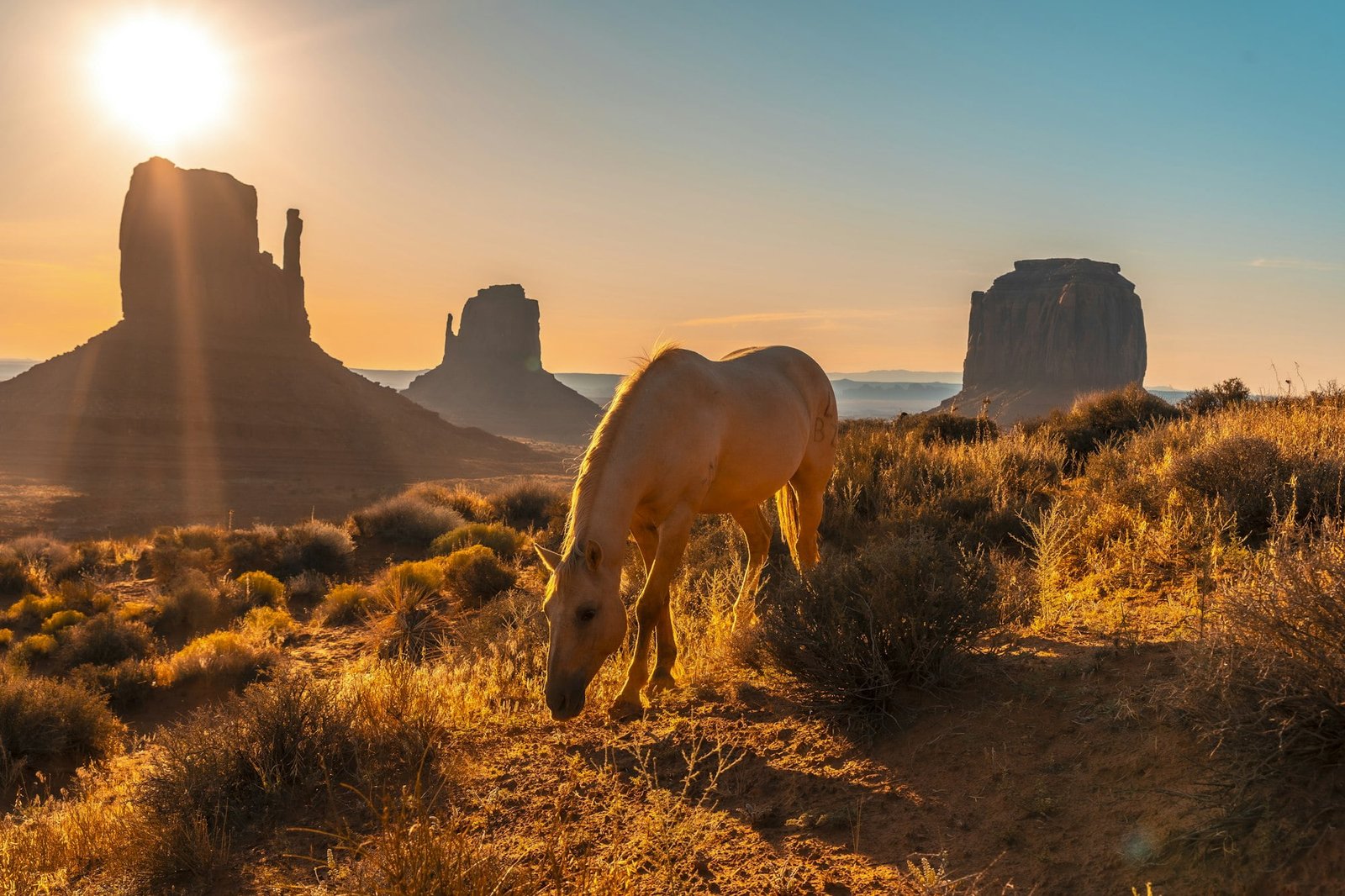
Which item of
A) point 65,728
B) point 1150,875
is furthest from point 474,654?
point 1150,875

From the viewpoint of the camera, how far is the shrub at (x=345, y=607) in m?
11.7

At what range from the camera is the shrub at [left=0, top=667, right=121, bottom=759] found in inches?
295

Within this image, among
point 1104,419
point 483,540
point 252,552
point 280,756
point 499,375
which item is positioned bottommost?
point 252,552

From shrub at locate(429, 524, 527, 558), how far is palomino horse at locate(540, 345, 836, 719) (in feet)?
30.4

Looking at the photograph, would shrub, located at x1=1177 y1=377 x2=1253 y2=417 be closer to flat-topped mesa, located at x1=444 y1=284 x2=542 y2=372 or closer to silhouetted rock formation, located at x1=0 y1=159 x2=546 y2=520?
silhouetted rock formation, located at x1=0 y1=159 x2=546 y2=520

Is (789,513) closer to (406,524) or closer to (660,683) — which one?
(660,683)

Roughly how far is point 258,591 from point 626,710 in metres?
11.7

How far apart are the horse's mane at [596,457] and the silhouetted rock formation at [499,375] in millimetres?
135404

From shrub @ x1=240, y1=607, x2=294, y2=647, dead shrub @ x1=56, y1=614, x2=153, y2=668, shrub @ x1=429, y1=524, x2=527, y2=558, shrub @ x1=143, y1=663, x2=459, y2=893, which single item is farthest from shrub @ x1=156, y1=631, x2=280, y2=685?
shrub @ x1=143, y1=663, x2=459, y2=893

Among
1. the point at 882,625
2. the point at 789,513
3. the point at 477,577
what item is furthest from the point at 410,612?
the point at 882,625

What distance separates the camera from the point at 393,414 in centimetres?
7406

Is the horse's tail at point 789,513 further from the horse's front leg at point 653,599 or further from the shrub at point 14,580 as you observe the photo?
the shrub at point 14,580

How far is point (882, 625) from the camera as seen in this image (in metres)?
3.95

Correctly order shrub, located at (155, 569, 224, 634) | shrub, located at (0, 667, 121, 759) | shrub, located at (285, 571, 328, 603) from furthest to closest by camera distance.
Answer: shrub, located at (285, 571, 328, 603), shrub, located at (155, 569, 224, 634), shrub, located at (0, 667, 121, 759)
